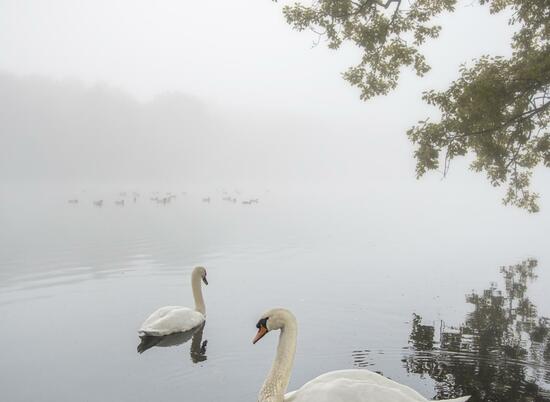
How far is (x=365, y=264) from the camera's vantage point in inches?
979

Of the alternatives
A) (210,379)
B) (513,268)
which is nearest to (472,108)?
(210,379)

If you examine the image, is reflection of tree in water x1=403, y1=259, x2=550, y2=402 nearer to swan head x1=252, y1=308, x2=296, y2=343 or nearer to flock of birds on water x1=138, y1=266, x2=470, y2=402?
flock of birds on water x1=138, y1=266, x2=470, y2=402

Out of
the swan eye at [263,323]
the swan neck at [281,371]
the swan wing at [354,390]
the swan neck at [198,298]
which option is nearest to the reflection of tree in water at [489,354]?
the swan wing at [354,390]

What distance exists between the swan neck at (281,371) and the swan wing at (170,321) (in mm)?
5304

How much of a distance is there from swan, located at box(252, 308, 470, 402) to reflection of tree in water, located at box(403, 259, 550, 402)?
8.30ft

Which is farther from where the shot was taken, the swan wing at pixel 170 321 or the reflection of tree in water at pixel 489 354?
the swan wing at pixel 170 321

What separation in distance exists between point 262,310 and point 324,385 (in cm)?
922

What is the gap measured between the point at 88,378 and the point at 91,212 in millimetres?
46709

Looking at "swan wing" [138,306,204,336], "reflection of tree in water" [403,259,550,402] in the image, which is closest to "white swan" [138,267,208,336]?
"swan wing" [138,306,204,336]

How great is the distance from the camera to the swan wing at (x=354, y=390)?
260 inches

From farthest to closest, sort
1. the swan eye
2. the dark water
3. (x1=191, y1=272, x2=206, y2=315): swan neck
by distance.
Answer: (x1=191, y1=272, x2=206, y2=315): swan neck → the dark water → the swan eye

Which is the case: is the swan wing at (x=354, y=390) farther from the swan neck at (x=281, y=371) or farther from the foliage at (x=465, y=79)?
the foliage at (x=465, y=79)

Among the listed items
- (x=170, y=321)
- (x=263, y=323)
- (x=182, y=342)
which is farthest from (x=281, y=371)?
(x=170, y=321)

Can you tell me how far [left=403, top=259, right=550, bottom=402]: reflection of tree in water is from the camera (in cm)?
915
